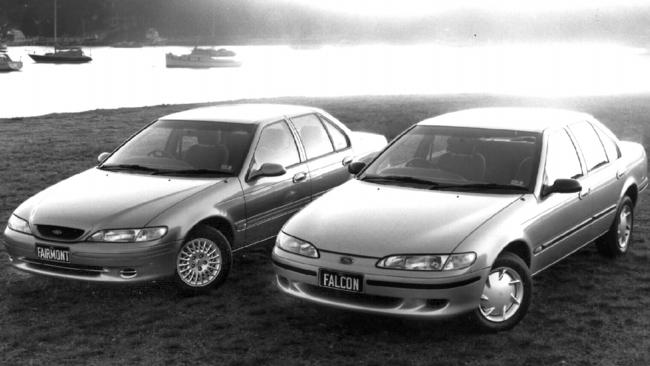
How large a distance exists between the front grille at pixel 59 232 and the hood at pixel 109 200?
0.04 meters

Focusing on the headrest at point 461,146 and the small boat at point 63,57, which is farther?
the small boat at point 63,57

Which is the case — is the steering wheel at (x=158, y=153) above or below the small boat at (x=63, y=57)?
above

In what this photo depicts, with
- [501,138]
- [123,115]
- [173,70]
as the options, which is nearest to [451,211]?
[501,138]

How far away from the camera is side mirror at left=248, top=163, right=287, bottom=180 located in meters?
7.20

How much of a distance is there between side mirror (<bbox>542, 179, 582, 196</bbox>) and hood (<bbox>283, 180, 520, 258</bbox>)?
32 centimetres

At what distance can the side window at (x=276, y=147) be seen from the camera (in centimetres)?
752

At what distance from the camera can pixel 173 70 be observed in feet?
415

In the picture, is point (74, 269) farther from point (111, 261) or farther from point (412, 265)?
point (412, 265)

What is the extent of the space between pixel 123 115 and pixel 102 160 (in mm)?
17145

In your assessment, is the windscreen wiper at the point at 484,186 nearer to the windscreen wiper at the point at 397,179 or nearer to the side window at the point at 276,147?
the windscreen wiper at the point at 397,179

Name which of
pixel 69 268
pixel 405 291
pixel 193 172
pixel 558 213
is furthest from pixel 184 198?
pixel 558 213

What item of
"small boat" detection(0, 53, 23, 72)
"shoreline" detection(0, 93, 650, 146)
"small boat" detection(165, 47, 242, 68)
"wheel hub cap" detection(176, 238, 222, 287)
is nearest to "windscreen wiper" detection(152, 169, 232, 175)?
"wheel hub cap" detection(176, 238, 222, 287)

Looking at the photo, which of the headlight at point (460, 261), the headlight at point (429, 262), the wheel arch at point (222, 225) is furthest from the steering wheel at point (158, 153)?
the headlight at point (460, 261)

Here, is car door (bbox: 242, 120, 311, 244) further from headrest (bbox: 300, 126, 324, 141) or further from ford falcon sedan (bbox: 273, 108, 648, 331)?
ford falcon sedan (bbox: 273, 108, 648, 331)
